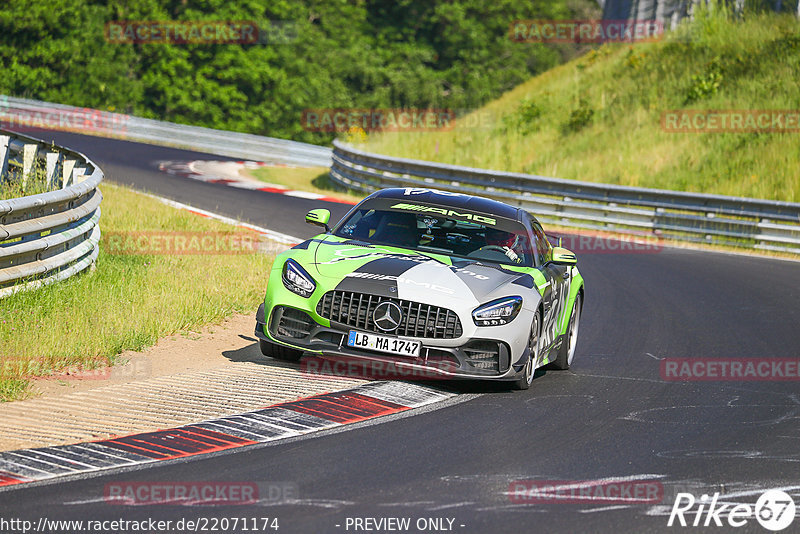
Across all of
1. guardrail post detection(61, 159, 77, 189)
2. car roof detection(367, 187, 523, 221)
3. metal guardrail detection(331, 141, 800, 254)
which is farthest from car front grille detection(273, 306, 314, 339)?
metal guardrail detection(331, 141, 800, 254)

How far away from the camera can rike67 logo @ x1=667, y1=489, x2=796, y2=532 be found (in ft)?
18.5

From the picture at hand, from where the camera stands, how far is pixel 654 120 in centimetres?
3064

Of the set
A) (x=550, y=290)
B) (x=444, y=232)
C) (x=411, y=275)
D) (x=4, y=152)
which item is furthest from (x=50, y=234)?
(x=4, y=152)

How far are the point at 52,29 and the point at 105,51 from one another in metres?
2.88

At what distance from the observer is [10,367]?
808cm

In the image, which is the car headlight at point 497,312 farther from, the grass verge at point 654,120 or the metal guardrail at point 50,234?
the grass verge at point 654,120

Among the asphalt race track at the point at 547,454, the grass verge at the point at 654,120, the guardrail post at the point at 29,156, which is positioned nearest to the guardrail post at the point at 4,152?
the guardrail post at the point at 29,156

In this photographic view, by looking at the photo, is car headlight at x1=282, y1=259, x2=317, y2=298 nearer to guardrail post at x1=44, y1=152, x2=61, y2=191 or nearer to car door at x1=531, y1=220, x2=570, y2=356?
car door at x1=531, y1=220, x2=570, y2=356

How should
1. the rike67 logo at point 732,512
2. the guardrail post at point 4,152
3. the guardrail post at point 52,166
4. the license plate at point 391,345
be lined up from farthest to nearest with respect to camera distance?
the guardrail post at point 4,152 < the guardrail post at point 52,166 < the license plate at point 391,345 < the rike67 logo at point 732,512

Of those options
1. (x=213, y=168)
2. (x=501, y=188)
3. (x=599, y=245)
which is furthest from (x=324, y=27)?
(x=599, y=245)

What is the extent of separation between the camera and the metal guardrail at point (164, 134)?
3856 cm

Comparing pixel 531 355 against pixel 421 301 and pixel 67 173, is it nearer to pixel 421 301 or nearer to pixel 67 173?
pixel 421 301

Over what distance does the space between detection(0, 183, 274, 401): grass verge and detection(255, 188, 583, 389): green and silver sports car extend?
1.48 meters

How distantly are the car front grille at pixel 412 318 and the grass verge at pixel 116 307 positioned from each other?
7.01 ft
